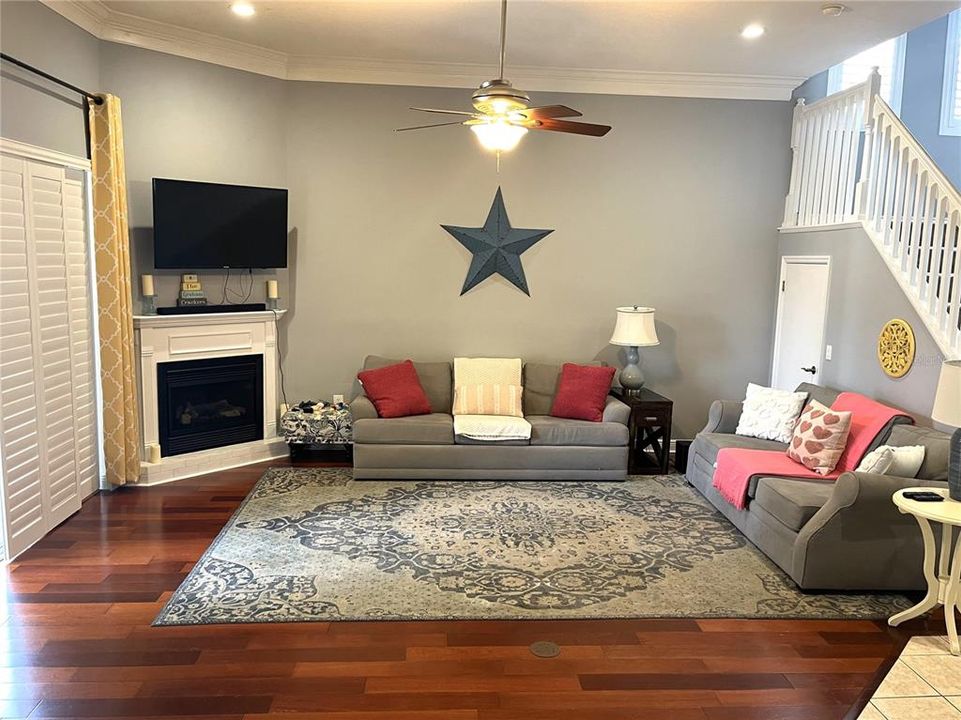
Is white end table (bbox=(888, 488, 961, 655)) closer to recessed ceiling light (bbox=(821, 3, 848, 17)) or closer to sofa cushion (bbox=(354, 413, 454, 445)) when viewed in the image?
recessed ceiling light (bbox=(821, 3, 848, 17))

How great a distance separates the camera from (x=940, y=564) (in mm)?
3432

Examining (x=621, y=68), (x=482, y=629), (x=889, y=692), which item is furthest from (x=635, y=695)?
(x=621, y=68)

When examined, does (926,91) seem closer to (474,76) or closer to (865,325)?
(865,325)

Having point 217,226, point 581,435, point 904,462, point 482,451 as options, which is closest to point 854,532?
point 904,462

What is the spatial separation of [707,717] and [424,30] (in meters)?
4.50

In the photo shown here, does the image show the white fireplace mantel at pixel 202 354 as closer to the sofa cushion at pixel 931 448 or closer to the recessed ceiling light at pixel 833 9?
the recessed ceiling light at pixel 833 9

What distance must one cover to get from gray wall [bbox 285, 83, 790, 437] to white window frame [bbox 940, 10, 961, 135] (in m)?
1.67

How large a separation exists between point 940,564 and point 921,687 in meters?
0.66

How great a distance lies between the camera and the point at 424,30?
5.05 m

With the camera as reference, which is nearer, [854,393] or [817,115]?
[854,393]

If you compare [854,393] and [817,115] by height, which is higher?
[817,115]

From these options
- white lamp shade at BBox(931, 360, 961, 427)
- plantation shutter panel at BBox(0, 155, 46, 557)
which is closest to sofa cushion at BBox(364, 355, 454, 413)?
plantation shutter panel at BBox(0, 155, 46, 557)

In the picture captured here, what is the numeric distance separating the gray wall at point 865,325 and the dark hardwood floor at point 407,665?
66.0 inches

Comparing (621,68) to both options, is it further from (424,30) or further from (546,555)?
(546,555)
